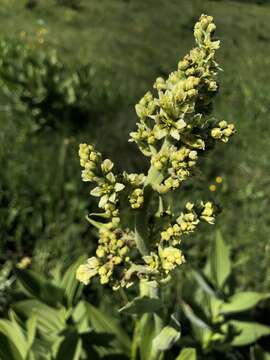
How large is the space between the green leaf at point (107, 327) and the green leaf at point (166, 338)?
786 mm

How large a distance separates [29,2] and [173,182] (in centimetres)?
1005

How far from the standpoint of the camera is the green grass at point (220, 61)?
5477mm

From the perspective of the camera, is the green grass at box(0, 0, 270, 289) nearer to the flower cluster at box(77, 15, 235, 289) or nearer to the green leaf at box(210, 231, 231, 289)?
the green leaf at box(210, 231, 231, 289)

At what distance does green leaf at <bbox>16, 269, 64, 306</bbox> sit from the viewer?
3.37 meters

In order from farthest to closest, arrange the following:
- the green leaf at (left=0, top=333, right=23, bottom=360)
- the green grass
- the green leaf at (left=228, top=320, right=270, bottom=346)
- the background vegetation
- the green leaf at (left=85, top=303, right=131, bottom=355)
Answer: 1. the green grass
2. the background vegetation
3. the green leaf at (left=228, top=320, right=270, bottom=346)
4. the green leaf at (left=85, top=303, right=131, bottom=355)
5. the green leaf at (left=0, top=333, right=23, bottom=360)

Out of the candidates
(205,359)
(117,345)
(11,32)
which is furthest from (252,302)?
(11,32)

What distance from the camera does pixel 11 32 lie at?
30.3 feet

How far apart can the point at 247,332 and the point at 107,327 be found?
3.35 feet

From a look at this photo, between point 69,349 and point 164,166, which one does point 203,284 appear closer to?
point 69,349

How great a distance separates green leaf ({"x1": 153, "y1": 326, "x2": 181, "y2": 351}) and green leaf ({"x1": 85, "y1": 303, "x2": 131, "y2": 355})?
2.58 ft

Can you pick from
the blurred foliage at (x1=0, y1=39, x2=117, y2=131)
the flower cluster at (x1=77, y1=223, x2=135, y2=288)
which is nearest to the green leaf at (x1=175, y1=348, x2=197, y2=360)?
the flower cluster at (x1=77, y1=223, x2=135, y2=288)

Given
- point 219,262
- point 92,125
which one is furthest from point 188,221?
point 92,125

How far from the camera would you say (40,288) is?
345 centimetres

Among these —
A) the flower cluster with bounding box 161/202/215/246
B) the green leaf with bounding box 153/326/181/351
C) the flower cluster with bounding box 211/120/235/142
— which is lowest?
the green leaf with bounding box 153/326/181/351
